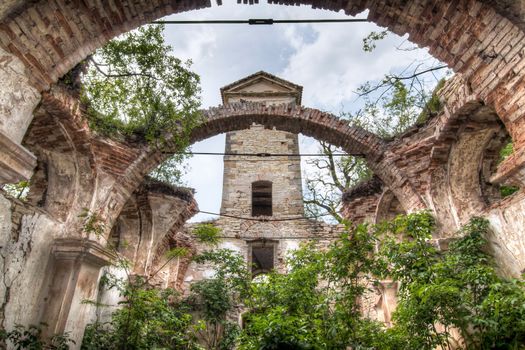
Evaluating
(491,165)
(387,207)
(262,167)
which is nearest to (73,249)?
(387,207)

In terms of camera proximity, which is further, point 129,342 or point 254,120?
point 254,120

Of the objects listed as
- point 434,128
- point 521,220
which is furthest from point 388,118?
point 521,220

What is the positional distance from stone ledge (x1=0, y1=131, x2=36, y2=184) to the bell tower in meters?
9.45

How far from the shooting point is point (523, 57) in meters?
3.05

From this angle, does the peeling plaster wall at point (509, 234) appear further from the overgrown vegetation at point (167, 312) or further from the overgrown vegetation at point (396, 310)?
the overgrown vegetation at point (167, 312)

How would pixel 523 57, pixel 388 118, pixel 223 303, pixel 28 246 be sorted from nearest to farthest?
pixel 523 57, pixel 28 246, pixel 223 303, pixel 388 118

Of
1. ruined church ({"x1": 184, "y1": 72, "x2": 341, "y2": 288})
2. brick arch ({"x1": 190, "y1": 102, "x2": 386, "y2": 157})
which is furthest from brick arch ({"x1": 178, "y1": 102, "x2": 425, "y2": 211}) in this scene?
ruined church ({"x1": 184, "y1": 72, "x2": 341, "y2": 288})

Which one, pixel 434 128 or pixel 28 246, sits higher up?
pixel 434 128

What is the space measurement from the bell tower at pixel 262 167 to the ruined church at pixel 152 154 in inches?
150

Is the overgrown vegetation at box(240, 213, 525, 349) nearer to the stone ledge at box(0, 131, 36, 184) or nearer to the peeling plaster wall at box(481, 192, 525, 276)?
the peeling plaster wall at box(481, 192, 525, 276)

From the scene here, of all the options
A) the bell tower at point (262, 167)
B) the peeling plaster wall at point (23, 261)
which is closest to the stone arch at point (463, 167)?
the peeling plaster wall at point (23, 261)

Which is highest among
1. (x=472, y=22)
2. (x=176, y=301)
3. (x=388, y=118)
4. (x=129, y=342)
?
(x=388, y=118)

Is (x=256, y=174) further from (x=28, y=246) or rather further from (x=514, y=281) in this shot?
(x=514, y=281)

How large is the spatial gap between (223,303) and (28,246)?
16.5 ft
